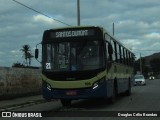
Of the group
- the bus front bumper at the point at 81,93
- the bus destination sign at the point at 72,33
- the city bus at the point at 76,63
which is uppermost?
the bus destination sign at the point at 72,33

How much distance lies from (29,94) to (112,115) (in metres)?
17.0

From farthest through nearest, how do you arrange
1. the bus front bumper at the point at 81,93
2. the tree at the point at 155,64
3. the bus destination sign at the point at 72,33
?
the tree at the point at 155,64 → the bus destination sign at the point at 72,33 → the bus front bumper at the point at 81,93

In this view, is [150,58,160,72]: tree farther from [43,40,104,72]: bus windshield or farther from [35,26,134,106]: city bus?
[43,40,104,72]: bus windshield

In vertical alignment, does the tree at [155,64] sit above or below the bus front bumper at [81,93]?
above

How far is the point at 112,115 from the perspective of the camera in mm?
15570

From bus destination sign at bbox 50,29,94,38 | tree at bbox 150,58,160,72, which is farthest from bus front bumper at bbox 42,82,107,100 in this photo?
tree at bbox 150,58,160,72

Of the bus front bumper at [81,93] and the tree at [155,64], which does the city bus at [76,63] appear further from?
the tree at [155,64]

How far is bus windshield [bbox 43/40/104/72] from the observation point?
18.4 meters

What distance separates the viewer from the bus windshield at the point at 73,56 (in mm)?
18359

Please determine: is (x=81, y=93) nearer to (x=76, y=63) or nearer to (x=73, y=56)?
(x=76, y=63)

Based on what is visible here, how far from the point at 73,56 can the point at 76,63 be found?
0.33 m

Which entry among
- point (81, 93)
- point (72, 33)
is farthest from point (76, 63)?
point (72, 33)

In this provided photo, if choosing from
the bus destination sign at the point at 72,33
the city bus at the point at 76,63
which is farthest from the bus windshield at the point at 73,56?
the bus destination sign at the point at 72,33

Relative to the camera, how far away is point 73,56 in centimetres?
1853
